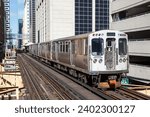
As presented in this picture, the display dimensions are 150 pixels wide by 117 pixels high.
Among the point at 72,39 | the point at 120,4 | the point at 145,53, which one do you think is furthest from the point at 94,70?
the point at 120,4

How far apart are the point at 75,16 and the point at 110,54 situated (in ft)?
226

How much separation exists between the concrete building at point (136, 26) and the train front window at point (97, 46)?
1129 cm

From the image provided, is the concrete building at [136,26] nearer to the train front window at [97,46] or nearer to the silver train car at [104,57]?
the silver train car at [104,57]

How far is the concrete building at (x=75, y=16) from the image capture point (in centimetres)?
8539

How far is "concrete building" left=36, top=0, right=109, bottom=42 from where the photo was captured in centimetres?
8539

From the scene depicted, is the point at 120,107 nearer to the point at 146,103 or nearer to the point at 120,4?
the point at 146,103

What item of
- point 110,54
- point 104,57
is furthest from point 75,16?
point 104,57

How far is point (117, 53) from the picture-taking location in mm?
19531

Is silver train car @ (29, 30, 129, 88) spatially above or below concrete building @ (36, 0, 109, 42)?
below

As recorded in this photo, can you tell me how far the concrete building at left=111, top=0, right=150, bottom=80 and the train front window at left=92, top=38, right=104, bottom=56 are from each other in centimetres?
1129

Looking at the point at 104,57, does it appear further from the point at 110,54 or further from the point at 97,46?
the point at 97,46

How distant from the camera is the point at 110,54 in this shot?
19516 mm

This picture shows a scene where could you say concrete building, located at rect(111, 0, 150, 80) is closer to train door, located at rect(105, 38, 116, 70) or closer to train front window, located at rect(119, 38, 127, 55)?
train front window, located at rect(119, 38, 127, 55)

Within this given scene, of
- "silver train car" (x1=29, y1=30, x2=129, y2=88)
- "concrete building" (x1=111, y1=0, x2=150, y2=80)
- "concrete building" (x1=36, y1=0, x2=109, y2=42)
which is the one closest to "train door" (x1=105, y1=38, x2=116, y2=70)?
"silver train car" (x1=29, y1=30, x2=129, y2=88)
